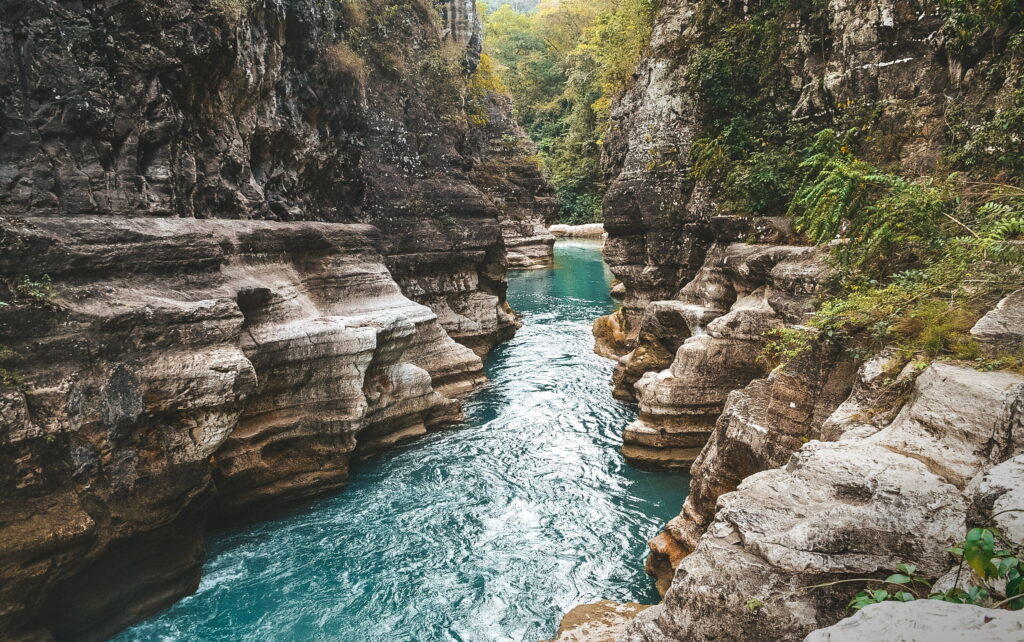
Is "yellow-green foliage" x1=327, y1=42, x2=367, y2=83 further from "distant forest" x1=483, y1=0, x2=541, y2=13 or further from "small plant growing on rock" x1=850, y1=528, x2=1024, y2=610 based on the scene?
"distant forest" x1=483, y1=0, x2=541, y2=13

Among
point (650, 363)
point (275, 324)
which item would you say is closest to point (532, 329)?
point (650, 363)

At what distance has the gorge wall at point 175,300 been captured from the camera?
5586mm

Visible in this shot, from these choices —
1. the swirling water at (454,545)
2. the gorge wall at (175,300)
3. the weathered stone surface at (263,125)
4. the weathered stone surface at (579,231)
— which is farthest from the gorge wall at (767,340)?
the weathered stone surface at (579,231)

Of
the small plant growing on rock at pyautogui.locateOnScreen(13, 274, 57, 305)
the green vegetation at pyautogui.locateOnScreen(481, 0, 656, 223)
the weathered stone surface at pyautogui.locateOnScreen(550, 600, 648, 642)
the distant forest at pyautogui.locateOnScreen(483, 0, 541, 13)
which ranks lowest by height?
the weathered stone surface at pyautogui.locateOnScreen(550, 600, 648, 642)

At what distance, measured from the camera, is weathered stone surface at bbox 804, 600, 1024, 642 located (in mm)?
1907

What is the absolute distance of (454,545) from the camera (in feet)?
26.1

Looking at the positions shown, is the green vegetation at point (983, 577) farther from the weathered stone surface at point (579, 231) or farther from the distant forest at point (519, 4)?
the distant forest at point (519, 4)

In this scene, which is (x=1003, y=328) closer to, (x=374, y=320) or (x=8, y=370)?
(x=374, y=320)

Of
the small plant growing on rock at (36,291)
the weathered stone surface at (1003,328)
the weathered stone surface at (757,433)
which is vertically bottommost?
the weathered stone surface at (757,433)

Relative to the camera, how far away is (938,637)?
1999 millimetres

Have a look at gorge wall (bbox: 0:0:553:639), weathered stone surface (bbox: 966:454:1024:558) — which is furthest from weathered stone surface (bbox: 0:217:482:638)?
weathered stone surface (bbox: 966:454:1024:558)

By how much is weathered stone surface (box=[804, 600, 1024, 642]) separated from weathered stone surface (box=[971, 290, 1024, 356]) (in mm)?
3169

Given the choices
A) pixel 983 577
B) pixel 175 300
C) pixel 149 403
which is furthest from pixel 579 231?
pixel 983 577

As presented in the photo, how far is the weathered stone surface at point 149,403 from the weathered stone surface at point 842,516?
5.51 m
